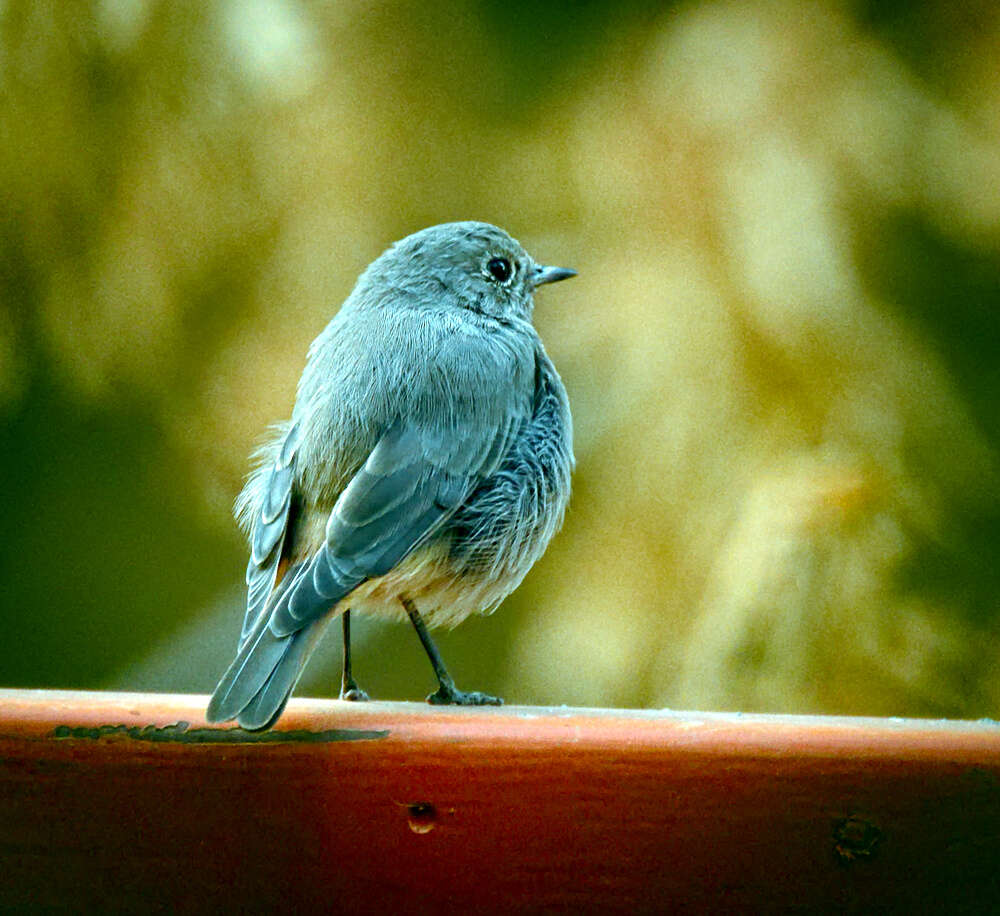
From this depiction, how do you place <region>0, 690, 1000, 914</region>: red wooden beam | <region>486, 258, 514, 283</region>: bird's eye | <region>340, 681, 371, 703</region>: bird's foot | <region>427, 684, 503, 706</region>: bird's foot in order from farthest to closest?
<region>486, 258, 514, 283</region>: bird's eye, <region>340, 681, 371, 703</region>: bird's foot, <region>427, 684, 503, 706</region>: bird's foot, <region>0, 690, 1000, 914</region>: red wooden beam

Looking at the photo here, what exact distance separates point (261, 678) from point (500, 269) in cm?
170

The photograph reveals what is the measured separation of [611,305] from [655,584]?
735mm

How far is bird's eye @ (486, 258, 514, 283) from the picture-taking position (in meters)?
3.31

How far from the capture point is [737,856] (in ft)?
5.27

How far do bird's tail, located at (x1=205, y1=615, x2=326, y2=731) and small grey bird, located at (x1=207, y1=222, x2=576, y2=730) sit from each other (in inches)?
0.4

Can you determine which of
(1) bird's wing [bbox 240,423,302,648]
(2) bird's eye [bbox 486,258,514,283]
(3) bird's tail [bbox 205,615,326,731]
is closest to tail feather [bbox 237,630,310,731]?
(3) bird's tail [bbox 205,615,326,731]

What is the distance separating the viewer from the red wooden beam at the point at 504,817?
1.59 metres

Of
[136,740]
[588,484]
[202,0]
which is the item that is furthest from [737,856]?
[202,0]

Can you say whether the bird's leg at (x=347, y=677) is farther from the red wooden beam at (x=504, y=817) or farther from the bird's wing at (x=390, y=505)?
the red wooden beam at (x=504, y=817)

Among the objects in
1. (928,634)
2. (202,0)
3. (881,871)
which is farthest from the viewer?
(202,0)

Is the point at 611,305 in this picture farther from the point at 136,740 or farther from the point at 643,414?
the point at 136,740

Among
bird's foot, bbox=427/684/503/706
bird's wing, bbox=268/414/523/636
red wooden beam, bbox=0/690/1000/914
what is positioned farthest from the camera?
bird's foot, bbox=427/684/503/706

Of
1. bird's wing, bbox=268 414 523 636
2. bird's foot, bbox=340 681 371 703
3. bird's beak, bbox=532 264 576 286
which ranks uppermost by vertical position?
bird's beak, bbox=532 264 576 286

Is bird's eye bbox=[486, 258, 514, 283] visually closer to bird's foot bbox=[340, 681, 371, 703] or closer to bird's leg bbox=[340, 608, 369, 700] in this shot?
bird's leg bbox=[340, 608, 369, 700]
